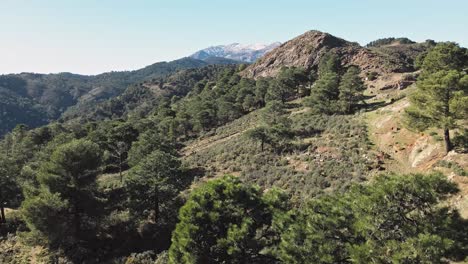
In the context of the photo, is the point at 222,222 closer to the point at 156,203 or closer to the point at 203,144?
the point at 156,203

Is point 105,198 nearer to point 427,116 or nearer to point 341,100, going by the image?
point 427,116

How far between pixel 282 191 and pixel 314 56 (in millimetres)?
81119

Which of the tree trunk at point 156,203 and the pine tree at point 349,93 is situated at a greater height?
the pine tree at point 349,93

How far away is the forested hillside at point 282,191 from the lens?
16.0 m

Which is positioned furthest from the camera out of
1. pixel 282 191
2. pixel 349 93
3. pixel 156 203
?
pixel 349 93

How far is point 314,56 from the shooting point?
96688mm

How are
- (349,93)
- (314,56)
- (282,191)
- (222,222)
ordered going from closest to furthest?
1. (222,222)
2. (282,191)
3. (349,93)
4. (314,56)

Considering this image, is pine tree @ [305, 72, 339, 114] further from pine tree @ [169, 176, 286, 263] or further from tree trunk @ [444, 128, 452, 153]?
pine tree @ [169, 176, 286, 263]

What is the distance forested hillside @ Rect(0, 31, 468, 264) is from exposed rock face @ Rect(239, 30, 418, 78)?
18.5m

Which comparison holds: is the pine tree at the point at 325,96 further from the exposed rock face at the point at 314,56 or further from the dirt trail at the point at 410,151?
the exposed rock face at the point at 314,56

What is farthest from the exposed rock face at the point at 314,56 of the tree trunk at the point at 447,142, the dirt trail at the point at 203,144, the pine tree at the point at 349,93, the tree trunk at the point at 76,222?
the tree trunk at the point at 76,222

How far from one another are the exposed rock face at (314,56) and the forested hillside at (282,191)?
729 inches

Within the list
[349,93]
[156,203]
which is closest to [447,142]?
[156,203]

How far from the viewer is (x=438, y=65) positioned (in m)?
41.4
